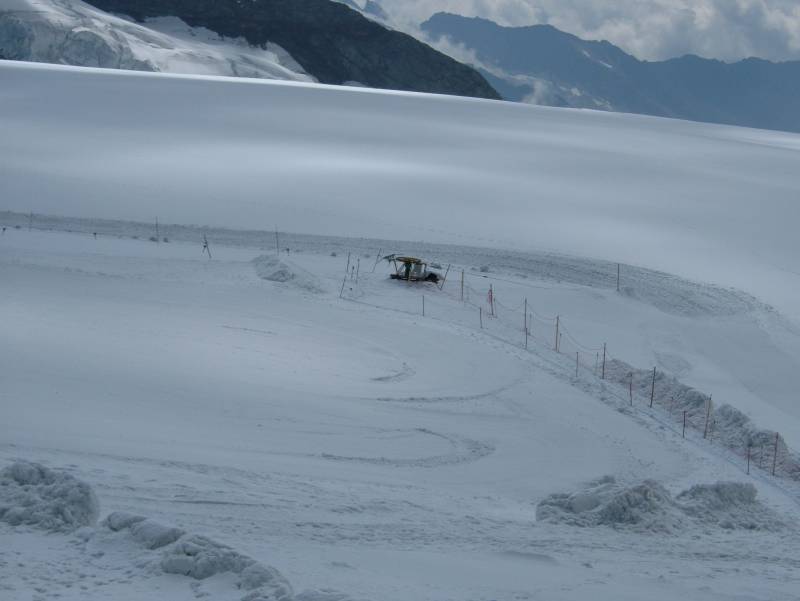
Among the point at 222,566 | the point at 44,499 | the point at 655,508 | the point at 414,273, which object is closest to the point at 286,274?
the point at 414,273

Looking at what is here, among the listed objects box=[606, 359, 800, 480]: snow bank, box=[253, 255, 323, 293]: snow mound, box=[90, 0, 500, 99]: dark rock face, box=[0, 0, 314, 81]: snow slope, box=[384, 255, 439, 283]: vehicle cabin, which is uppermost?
box=[90, 0, 500, 99]: dark rock face

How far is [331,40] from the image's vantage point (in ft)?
439

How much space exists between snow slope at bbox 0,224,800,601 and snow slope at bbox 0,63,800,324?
6.99 m

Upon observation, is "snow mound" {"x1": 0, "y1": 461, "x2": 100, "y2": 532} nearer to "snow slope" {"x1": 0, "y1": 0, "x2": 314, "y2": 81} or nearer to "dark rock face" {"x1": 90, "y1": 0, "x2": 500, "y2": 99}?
"snow slope" {"x1": 0, "y1": 0, "x2": 314, "y2": 81}

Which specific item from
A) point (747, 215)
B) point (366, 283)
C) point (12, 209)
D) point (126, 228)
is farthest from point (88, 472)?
point (747, 215)

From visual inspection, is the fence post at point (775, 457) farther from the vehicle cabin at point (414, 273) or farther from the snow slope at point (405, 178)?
the vehicle cabin at point (414, 273)

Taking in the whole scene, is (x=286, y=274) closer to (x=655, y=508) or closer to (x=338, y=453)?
(x=338, y=453)

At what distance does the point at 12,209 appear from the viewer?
27797 mm

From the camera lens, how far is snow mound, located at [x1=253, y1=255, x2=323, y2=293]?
2138 cm

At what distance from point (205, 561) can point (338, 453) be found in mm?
4984

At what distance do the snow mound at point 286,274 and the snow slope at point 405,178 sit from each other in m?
5.85

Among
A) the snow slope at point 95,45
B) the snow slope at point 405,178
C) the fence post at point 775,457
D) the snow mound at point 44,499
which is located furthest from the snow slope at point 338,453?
the snow slope at point 95,45

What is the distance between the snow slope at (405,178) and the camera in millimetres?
28672

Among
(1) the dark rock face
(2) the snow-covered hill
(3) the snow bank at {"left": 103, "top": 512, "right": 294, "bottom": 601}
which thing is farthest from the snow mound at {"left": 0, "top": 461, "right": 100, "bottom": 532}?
(1) the dark rock face
